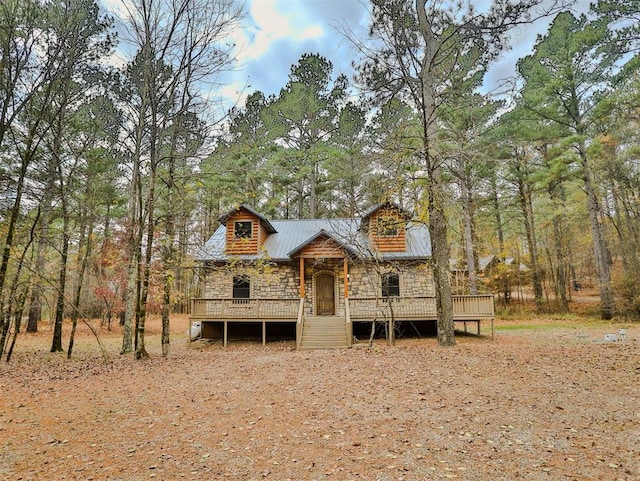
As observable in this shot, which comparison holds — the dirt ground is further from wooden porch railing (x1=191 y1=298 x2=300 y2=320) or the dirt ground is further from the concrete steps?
wooden porch railing (x1=191 y1=298 x2=300 y2=320)

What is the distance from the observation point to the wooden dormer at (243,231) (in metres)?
16.3

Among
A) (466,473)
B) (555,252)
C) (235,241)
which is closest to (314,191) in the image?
(235,241)

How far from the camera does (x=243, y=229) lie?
16.6 metres

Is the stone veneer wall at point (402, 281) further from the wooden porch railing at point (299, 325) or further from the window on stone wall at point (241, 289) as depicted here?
the window on stone wall at point (241, 289)

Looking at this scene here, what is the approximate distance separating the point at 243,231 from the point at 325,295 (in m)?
4.72

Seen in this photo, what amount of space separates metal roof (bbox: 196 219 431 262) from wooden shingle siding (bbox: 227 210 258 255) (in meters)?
0.34

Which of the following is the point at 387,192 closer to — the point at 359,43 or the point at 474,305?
the point at 359,43

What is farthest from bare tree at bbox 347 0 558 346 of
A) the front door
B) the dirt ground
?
the front door

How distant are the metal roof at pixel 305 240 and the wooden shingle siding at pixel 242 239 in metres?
0.34

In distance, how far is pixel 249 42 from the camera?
34.9 feet

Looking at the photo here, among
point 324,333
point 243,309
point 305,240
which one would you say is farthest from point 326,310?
point 243,309

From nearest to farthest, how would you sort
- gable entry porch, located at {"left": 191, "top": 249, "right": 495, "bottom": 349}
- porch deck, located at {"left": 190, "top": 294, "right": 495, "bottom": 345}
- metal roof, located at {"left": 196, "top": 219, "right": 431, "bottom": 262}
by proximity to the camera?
gable entry porch, located at {"left": 191, "top": 249, "right": 495, "bottom": 349} < porch deck, located at {"left": 190, "top": 294, "right": 495, "bottom": 345} < metal roof, located at {"left": 196, "top": 219, "right": 431, "bottom": 262}

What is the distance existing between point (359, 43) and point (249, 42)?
3.23m

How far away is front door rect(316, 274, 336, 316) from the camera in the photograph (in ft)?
52.3
